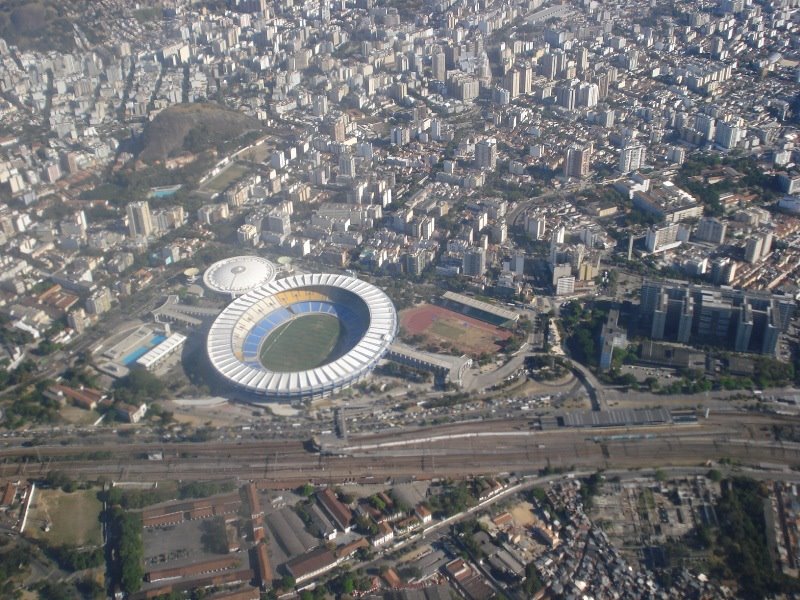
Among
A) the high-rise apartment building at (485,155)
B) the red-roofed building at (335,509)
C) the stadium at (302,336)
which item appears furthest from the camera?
the high-rise apartment building at (485,155)

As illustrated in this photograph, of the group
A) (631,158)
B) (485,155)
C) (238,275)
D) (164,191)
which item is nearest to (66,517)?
(238,275)

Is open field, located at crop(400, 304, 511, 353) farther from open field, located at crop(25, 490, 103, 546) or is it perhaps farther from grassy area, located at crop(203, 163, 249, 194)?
grassy area, located at crop(203, 163, 249, 194)

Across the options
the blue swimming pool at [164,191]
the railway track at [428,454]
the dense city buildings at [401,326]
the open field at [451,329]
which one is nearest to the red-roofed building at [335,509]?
the dense city buildings at [401,326]

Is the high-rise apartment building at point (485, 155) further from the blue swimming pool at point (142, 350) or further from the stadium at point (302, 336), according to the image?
the blue swimming pool at point (142, 350)

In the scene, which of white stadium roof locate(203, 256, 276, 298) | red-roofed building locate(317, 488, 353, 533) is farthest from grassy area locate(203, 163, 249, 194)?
red-roofed building locate(317, 488, 353, 533)

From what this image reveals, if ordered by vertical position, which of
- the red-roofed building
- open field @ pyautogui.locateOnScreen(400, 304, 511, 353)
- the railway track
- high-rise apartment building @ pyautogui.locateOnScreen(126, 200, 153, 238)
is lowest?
the red-roofed building

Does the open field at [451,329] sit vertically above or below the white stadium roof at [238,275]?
below

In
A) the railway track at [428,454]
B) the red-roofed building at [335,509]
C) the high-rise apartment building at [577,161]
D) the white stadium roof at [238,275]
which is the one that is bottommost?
the red-roofed building at [335,509]
